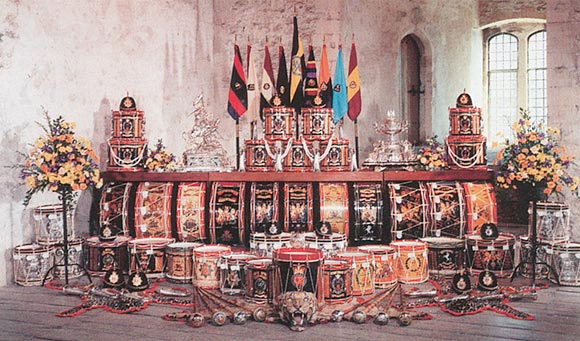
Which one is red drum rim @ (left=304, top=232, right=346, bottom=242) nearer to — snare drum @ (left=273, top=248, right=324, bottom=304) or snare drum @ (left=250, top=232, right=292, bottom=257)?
snare drum @ (left=250, top=232, right=292, bottom=257)

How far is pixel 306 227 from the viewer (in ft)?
23.5

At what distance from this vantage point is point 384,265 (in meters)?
6.35

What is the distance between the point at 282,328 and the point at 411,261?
1847 millimetres

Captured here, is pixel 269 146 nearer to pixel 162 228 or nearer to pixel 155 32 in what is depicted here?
pixel 162 228

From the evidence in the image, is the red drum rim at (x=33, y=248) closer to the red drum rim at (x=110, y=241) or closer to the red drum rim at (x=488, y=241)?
the red drum rim at (x=110, y=241)

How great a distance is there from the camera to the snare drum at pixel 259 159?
25.4 feet

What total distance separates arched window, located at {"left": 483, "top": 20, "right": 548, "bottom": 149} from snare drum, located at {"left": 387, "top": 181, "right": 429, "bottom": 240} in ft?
29.2

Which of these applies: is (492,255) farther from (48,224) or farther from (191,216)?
(48,224)

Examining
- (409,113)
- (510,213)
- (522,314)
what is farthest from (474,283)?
(409,113)

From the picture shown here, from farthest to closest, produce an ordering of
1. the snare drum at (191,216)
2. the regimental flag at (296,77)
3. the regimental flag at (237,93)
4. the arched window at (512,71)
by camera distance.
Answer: the arched window at (512,71), the regimental flag at (296,77), the regimental flag at (237,93), the snare drum at (191,216)

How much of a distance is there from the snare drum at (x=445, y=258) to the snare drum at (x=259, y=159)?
2109 millimetres

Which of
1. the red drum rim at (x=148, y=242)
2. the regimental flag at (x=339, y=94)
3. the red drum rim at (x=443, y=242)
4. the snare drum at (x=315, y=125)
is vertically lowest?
the red drum rim at (x=443, y=242)

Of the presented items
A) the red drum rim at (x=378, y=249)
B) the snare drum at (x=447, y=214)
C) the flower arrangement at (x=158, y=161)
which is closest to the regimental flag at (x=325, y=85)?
the flower arrangement at (x=158, y=161)

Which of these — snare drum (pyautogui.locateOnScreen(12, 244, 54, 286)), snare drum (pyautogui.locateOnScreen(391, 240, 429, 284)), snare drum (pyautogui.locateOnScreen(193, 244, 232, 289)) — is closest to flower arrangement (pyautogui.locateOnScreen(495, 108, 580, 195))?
snare drum (pyautogui.locateOnScreen(391, 240, 429, 284))
